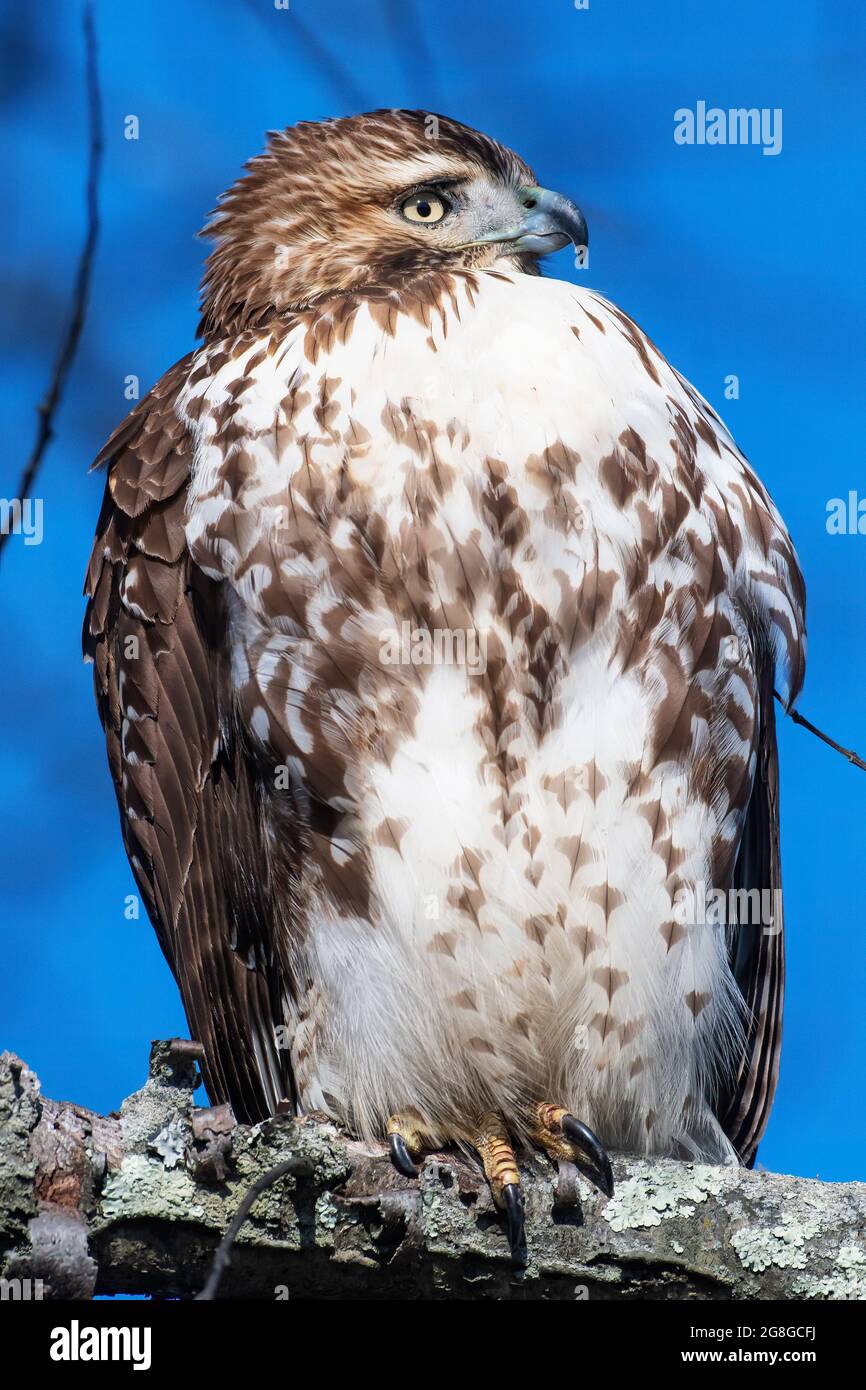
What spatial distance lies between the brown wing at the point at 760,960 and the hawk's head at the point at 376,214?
151 cm

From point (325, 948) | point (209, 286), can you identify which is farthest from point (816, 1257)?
point (209, 286)

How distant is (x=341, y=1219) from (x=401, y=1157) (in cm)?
37

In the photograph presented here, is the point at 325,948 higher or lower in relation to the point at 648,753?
lower

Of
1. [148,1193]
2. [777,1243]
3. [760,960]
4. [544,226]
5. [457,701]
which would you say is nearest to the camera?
[148,1193]

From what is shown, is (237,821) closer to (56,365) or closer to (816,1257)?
(816,1257)

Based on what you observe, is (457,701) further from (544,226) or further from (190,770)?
(544,226)

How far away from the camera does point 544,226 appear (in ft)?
15.8

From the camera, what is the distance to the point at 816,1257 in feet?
10.5

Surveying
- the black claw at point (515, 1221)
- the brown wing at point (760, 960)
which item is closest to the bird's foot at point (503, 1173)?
the black claw at point (515, 1221)

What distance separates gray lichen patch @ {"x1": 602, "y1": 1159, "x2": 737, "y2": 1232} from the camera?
10.8 ft

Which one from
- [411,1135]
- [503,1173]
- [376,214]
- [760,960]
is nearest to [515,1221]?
[503,1173]

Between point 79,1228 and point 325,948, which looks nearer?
point 79,1228
